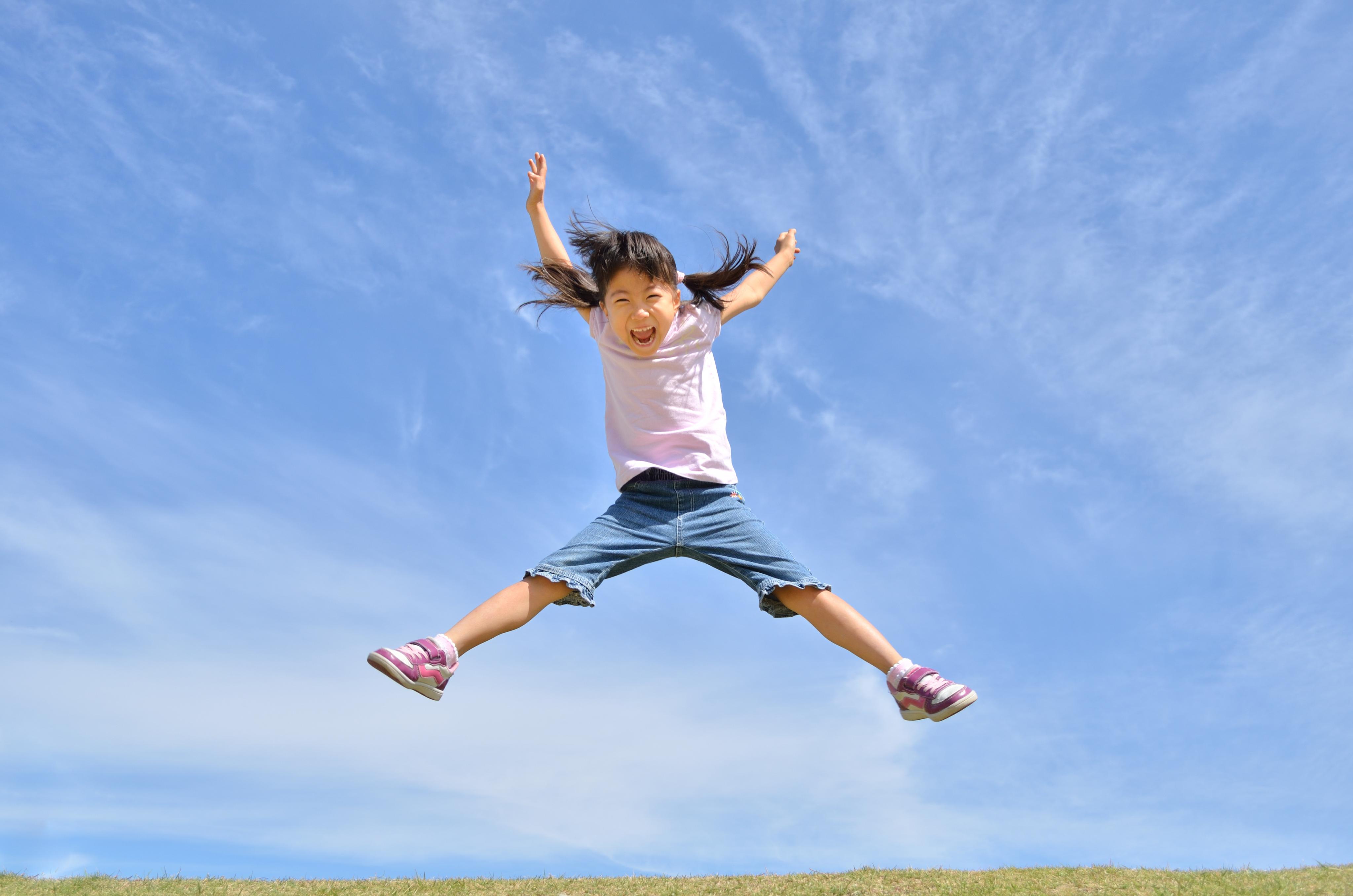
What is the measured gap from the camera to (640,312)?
18.1 ft

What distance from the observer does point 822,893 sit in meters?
6.27

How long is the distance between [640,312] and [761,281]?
3.30 ft

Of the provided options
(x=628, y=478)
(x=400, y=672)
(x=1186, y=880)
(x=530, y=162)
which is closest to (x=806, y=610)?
(x=628, y=478)

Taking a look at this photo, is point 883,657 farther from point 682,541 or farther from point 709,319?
point 709,319

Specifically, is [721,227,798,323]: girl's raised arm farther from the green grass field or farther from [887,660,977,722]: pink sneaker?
the green grass field

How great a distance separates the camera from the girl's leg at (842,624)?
5.09m

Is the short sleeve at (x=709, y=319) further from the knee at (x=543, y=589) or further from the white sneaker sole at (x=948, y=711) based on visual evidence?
the white sneaker sole at (x=948, y=711)

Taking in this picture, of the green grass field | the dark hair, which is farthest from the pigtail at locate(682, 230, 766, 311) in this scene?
the green grass field

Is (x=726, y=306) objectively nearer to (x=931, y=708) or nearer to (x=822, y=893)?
(x=931, y=708)

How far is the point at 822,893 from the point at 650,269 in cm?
388

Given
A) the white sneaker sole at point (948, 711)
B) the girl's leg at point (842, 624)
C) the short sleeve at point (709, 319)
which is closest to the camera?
the white sneaker sole at point (948, 711)

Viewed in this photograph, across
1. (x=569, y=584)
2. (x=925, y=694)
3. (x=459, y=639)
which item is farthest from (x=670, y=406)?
(x=925, y=694)

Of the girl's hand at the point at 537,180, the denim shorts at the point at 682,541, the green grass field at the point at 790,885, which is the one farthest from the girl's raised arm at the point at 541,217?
the green grass field at the point at 790,885

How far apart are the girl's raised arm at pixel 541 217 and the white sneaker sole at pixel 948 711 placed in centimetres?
313
